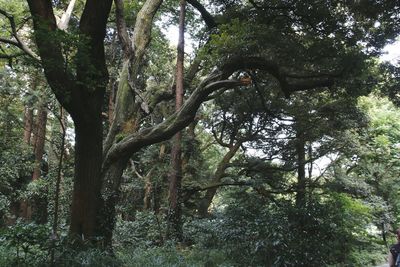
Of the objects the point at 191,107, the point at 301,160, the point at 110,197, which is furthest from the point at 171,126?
the point at 301,160

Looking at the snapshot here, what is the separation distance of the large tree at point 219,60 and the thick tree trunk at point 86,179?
2cm

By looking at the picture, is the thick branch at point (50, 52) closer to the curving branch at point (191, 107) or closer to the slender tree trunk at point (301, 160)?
the curving branch at point (191, 107)

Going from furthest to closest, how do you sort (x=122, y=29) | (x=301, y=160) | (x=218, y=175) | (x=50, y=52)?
(x=301, y=160) < (x=218, y=175) < (x=122, y=29) < (x=50, y=52)

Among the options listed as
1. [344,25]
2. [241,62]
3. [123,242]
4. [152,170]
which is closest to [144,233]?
[123,242]

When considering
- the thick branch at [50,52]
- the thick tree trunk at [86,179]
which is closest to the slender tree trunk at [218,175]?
the thick tree trunk at [86,179]

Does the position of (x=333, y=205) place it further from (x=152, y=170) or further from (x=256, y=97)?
(x=152, y=170)

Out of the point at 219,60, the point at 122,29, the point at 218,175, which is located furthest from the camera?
the point at 218,175

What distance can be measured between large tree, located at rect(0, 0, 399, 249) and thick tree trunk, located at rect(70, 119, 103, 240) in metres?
0.02

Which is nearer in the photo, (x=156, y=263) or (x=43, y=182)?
(x=156, y=263)

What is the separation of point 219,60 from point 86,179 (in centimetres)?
417

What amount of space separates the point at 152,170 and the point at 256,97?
499cm

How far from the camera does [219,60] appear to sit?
937 cm

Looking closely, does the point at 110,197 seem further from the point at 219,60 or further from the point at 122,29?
the point at 122,29

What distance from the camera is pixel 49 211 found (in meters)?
14.3
